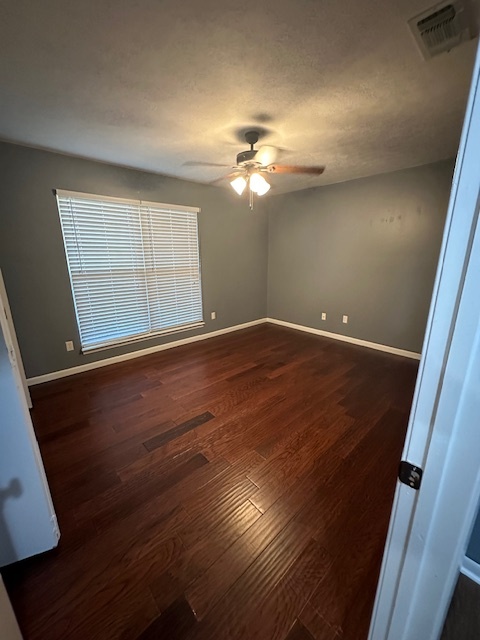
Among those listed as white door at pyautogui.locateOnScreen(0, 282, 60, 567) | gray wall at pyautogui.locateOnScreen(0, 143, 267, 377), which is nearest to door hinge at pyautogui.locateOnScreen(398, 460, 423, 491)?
white door at pyautogui.locateOnScreen(0, 282, 60, 567)

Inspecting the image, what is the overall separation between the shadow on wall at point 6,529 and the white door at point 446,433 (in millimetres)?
1451

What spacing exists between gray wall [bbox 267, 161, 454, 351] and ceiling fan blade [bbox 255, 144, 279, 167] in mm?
1743

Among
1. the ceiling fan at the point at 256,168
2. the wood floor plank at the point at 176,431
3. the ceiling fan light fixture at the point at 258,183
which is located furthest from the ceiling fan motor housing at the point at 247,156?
the wood floor plank at the point at 176,431

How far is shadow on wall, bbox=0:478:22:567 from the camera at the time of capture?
1.11 metres

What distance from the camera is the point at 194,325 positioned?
4160 mm

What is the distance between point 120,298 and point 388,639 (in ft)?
11.4

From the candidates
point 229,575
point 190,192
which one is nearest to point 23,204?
point 190,192

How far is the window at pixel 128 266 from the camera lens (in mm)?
2947

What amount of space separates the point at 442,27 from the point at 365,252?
2.69m

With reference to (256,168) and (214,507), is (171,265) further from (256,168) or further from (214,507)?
(214,507)

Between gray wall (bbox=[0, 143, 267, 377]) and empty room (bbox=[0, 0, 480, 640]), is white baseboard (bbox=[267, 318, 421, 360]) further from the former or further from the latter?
gray wall (bbox=[0, 143, 267, 377])

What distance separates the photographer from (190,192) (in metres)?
3.72

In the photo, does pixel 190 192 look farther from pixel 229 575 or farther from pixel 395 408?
pixel 229 575

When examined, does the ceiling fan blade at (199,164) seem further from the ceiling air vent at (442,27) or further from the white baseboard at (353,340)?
the white baseboard at (353,340)
